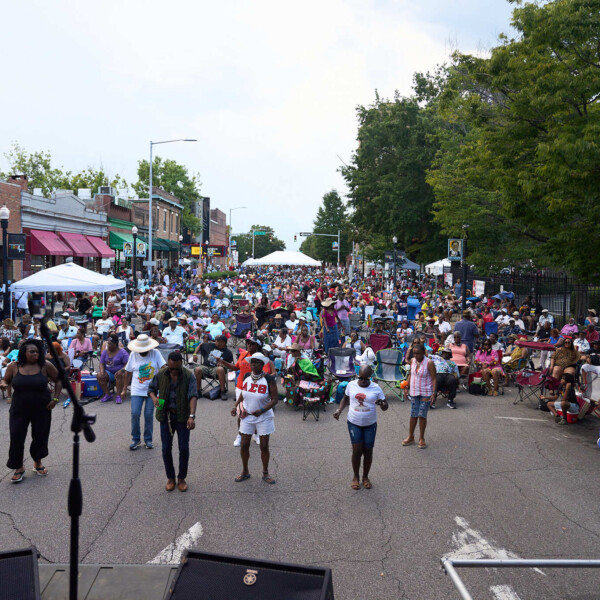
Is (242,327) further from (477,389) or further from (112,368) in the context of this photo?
(477,389)

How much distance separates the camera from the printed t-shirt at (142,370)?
846cm

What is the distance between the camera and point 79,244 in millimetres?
35344

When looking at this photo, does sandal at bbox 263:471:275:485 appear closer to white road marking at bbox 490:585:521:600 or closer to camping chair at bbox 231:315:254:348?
white road marking at bbox 490:585:521:600

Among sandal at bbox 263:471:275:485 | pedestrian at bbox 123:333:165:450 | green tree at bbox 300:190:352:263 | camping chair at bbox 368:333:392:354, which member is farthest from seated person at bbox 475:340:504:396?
green tree at bbox 300:190:352:263

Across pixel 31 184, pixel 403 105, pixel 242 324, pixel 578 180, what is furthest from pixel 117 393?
pixel 31 184

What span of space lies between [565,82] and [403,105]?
33814 mm

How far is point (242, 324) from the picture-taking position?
18938 millimetres

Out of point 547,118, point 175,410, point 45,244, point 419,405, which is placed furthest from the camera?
point 45,244

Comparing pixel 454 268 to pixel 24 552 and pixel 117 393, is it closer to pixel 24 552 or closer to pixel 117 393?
pixel 117 393

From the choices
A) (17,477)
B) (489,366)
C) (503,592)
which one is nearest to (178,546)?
(17,477)

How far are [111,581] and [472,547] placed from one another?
11.3ft

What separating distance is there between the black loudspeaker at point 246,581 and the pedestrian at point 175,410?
10.9 ft

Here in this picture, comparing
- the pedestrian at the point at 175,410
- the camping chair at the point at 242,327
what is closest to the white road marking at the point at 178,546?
the pedestrian at the point at 175,410

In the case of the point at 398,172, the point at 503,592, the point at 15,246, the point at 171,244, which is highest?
the point at 398,172
